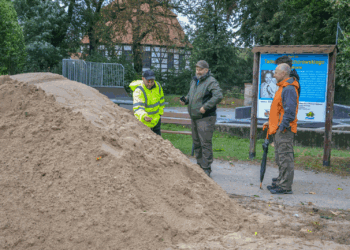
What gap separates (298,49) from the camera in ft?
23.7

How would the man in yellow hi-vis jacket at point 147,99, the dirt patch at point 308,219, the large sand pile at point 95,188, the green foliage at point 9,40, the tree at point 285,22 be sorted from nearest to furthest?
1. the large sand pile at point 95,188
2. the dirt patch at point 308,219
3. the man in yellow hi-vis jacket at point 147,99
4. the green foliage at point 9,40
5. the tree at point 285,22

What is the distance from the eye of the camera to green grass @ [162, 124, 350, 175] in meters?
7.23

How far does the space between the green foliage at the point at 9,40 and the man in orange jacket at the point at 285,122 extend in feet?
40.7

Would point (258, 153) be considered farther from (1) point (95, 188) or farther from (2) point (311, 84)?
(1) point (95, 188)

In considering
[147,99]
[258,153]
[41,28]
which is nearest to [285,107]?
[147,99]

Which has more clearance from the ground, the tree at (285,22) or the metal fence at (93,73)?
the tree at (285,22)

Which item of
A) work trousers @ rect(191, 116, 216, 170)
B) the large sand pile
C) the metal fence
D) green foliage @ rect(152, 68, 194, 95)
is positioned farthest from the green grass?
green foliage @ rect(152, 68, 194, 95)

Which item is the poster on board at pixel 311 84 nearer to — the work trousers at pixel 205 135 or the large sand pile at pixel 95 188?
the work trousers at pixel 205 135

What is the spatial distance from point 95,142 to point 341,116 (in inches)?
584

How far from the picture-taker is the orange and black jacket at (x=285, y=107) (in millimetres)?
5054

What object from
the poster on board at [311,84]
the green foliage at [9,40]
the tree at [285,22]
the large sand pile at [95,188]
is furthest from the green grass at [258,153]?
the tree at [285,22]

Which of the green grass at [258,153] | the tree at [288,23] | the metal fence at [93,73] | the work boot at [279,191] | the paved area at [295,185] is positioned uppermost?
the tree at [288,23]

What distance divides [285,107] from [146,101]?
83.1 inches

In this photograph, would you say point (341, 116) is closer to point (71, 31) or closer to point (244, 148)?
point (244, 148)
